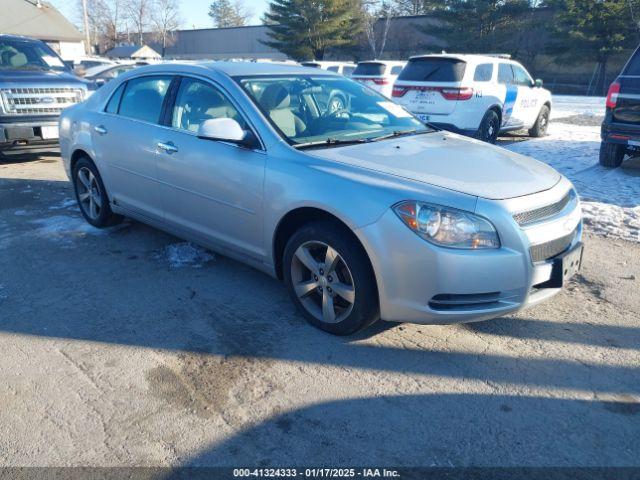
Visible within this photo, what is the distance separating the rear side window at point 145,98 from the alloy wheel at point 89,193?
927mm

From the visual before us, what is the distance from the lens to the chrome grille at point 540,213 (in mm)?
3007

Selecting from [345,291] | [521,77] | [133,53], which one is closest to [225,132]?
[345,291]

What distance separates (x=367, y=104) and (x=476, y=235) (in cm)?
193

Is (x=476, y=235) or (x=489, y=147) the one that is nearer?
(x=476, y=235)

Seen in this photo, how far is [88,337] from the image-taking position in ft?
11.4

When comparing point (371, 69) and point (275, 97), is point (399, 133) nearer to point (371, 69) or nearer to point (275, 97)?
point (275, 97)

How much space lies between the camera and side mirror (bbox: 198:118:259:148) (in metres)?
3.60

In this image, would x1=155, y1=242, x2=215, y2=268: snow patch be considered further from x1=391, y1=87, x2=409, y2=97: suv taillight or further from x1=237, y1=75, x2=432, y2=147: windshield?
x1=391, y1=87, x2=409, y2=97: suv taillight

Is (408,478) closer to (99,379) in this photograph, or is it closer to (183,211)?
(99,379)

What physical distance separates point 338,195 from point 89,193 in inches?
136

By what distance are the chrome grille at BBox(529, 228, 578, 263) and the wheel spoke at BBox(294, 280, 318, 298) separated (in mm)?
1318

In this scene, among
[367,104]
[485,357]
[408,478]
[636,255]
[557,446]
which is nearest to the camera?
[408,478]

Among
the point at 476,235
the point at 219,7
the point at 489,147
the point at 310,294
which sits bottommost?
the point at 310,294

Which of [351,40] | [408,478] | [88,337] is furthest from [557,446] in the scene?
[351,40]
